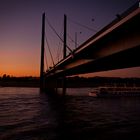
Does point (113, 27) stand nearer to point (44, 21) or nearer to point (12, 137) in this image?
point (12, 137)

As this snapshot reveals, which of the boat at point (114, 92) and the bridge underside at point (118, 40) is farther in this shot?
the boat at point (114, 92)

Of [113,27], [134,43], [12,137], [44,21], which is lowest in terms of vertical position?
[12,137]

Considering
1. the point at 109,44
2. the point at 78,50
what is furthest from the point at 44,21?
the point at 109,44

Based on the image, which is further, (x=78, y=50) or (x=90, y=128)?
(x=78, y=50)

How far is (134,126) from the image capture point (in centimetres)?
2355

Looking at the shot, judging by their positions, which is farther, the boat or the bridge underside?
the boat

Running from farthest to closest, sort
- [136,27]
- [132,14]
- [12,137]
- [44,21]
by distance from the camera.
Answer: [44,21]
[12,137]
[136,27]
[132,14]

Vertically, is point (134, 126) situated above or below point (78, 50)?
below

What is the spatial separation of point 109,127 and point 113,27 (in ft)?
32.7

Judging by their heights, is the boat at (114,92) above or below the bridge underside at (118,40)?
below

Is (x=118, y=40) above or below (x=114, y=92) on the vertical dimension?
above

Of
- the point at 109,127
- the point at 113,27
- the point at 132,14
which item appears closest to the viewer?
the point at 132,14

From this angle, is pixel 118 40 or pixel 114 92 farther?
pixel 114 92

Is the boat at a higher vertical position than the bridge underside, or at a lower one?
lower
